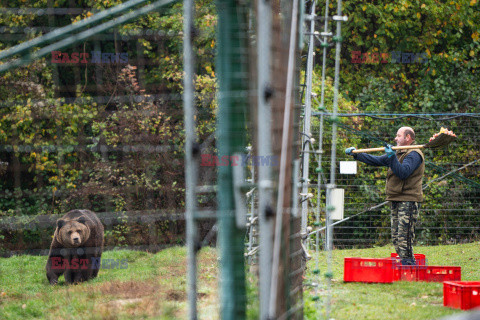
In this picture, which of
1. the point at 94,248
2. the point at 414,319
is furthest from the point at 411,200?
the point at 94,248

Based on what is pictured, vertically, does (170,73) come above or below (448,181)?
above

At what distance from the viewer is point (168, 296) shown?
17.7 feet

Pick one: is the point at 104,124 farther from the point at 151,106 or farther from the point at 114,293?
the point at 114,293

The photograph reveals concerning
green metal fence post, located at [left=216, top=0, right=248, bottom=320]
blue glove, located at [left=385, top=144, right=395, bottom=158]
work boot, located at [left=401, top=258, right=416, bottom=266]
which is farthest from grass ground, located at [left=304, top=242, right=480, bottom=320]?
green metal fence post, located at [left=216, top=0, right=248, bottom=320]

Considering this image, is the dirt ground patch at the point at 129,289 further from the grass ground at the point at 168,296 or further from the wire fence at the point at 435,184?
the wire fence at the point at 435,184

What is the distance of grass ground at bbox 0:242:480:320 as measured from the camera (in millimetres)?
4489

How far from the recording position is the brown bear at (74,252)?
7.39 m

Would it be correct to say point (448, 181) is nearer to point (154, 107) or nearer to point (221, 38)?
point (154, 107)

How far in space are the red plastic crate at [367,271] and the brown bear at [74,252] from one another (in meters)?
3.24

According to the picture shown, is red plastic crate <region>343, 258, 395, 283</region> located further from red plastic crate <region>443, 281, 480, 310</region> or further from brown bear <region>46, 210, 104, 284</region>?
brown bear <region>46, 210, 104, 284</region>

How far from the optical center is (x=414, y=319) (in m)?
4.18

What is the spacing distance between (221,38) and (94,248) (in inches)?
226

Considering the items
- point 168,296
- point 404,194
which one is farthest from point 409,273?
point 168,296

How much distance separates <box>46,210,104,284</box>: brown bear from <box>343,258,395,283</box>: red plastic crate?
3.24 meters
